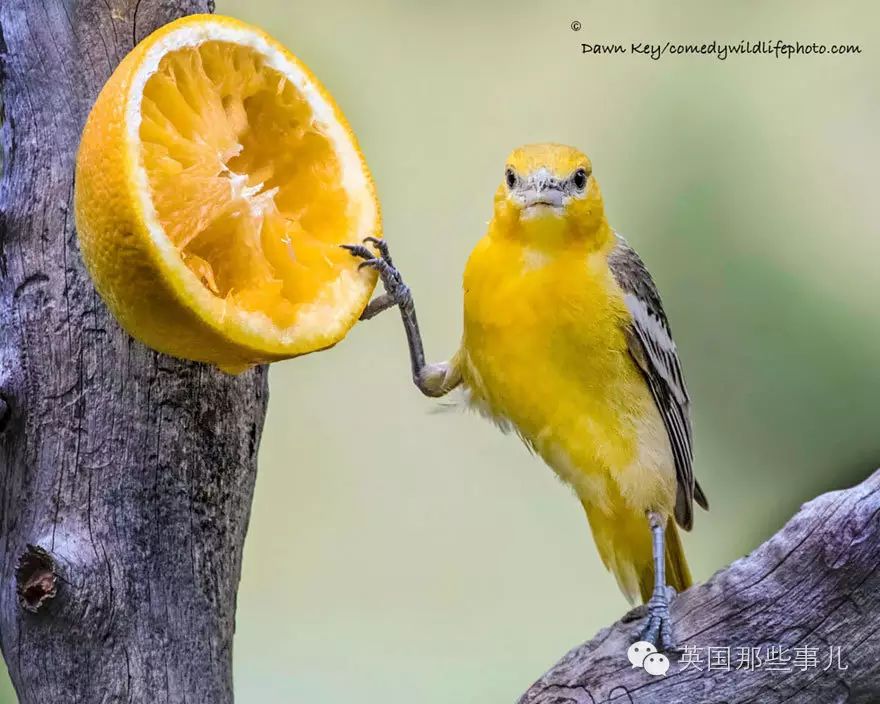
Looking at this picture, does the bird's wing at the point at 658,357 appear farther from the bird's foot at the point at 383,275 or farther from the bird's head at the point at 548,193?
the bird's foot at the point at 383,275

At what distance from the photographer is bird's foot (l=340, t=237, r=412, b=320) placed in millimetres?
1303

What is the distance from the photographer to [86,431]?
4.28 ft

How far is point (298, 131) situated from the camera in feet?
4.22

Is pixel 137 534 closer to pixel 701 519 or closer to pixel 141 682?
pixel 141 682

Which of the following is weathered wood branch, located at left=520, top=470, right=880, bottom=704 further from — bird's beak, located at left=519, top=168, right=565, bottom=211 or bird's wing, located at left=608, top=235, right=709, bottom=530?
bird's beak, located at left=519, top=168, right=565, bottom=211

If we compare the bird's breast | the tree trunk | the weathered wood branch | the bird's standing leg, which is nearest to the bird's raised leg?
the bird's breast

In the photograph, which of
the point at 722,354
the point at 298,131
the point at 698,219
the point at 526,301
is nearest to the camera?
the point at 298,131

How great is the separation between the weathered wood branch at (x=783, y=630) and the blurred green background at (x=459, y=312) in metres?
0.36

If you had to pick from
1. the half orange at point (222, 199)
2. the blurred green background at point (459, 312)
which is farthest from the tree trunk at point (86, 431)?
the blurred green background at point (459, 312)

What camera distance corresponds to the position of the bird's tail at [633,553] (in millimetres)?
1646

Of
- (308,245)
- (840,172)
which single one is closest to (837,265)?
(840,172)

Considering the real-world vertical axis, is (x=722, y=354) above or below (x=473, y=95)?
below

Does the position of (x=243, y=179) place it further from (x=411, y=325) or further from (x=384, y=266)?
(x=411, y=325)

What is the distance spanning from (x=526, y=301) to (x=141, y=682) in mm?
711
